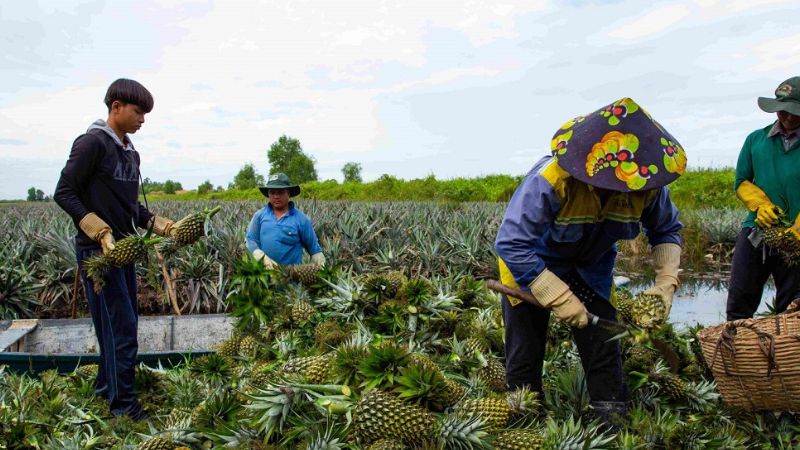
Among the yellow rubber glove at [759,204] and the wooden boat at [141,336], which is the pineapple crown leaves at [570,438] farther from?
the wooden boat at [141,336]

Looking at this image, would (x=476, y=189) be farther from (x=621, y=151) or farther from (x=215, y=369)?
(x=621, y=151)

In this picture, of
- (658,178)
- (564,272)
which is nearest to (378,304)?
(564,272)

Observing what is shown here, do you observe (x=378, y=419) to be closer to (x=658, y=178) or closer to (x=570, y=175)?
(x=570, y=175)

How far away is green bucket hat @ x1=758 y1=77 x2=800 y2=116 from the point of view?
13.8ft

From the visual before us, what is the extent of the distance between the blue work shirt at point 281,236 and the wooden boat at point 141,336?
0.69m

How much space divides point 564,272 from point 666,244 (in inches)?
22.9

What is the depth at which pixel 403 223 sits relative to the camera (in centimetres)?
875

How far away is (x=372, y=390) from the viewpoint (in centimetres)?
260

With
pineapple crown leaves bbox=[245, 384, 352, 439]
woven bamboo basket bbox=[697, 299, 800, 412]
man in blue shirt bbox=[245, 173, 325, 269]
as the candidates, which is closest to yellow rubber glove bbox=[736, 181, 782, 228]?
woven bamboo basket bbox=[697, 299, 800, 412]

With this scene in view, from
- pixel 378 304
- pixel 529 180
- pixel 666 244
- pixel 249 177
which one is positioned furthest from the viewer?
pixel 249 177

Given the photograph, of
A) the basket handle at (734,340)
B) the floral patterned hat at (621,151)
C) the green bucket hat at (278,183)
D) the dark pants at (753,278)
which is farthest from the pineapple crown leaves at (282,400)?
the dark pants at (753,278)

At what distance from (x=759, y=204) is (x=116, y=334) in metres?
4.34

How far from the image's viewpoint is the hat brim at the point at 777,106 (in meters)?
4.20

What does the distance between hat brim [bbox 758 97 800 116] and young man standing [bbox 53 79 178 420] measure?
398cm
